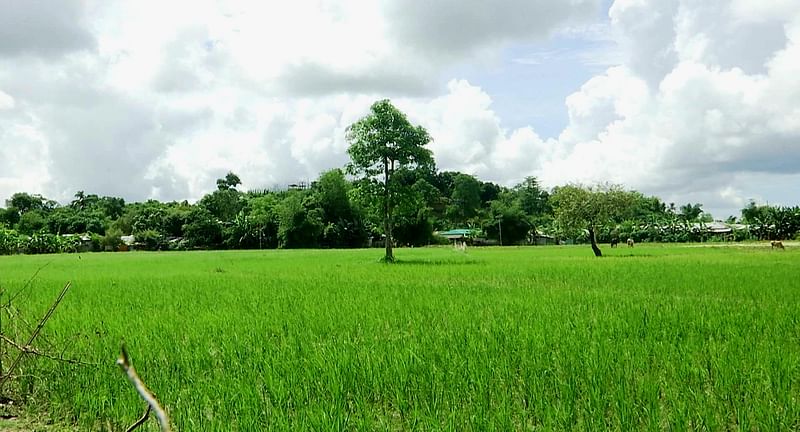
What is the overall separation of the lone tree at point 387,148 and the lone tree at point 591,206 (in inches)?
430

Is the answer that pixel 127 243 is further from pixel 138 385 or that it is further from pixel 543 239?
pixel 138 385

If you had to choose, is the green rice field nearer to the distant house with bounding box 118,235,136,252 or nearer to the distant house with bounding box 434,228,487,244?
the distant house with bounding box 434,228,487,244

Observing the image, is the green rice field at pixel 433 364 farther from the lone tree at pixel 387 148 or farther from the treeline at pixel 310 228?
the treeline at pixel 310 228

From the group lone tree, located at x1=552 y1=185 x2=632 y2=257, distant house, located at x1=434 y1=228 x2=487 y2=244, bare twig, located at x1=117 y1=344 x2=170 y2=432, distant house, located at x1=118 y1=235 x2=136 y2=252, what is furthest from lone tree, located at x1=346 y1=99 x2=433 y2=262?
distant house, located at x1=118 y1=235 x2=136 y2=252

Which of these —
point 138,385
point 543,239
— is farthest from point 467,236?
point 138,385

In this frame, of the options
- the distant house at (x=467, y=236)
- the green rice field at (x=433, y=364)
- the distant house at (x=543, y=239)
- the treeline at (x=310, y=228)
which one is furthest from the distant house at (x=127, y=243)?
the green rice field at (x=433, y=364)

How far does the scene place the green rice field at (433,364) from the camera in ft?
13.4

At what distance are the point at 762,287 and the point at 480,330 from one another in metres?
8.09

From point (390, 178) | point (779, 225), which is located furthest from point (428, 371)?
point (779, 225)

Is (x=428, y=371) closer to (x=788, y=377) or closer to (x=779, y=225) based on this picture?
(x=788, y=377)

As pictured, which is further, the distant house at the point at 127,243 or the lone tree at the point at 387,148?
the distant house at the point at 127,243

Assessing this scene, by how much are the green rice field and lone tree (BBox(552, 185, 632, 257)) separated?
75.5ft

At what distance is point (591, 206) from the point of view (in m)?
33.0

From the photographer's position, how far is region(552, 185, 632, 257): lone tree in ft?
108
